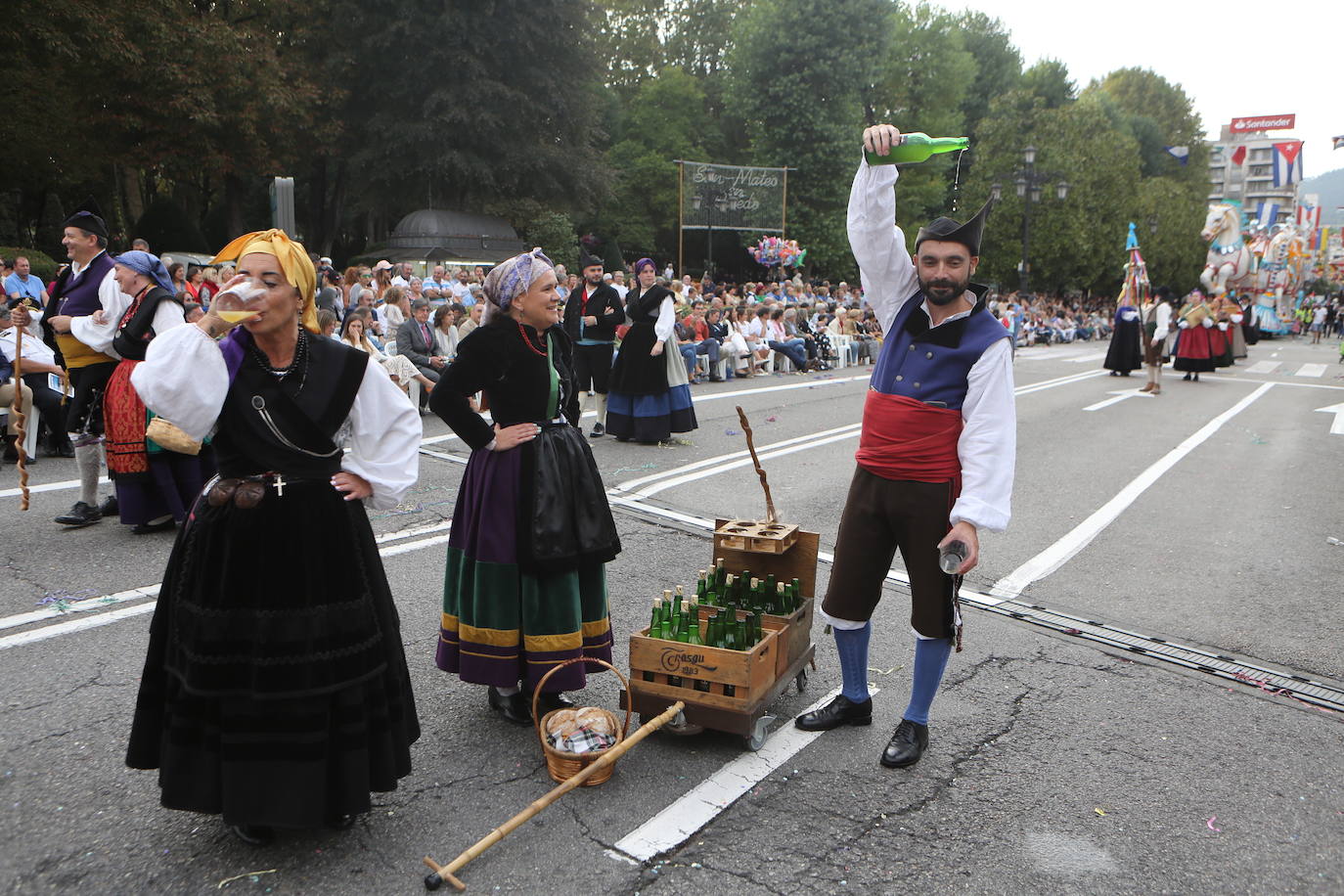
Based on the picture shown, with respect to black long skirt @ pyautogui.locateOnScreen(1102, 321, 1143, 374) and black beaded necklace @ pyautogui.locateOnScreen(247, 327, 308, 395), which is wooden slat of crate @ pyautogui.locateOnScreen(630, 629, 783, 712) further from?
black long skirt @ pyautogui.locateOnScreen(1102, 321, 1143, 374)

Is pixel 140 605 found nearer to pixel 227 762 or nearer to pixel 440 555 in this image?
pixel 440 555

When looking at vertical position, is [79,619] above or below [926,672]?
below

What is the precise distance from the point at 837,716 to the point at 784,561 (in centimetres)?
74

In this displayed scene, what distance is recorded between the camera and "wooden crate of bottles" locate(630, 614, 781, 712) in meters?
3.72

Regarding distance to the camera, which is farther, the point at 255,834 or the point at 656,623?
the point at 656,623

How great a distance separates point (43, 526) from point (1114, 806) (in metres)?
6.82

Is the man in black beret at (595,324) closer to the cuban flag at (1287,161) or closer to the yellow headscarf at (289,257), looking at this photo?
the yellow headscarf at (289,257)

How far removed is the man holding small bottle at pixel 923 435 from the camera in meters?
3.49

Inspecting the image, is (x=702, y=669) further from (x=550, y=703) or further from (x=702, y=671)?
(x=550, y=703)

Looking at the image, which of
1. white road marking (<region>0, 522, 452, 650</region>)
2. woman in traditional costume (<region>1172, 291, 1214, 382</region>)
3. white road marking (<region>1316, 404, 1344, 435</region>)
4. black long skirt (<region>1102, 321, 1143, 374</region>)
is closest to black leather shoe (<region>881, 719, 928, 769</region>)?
white road marking (<region>0, 522, 452, 650</region>)

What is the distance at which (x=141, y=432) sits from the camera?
645 centimetres

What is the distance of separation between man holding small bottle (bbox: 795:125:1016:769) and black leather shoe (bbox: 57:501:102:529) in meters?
5.55

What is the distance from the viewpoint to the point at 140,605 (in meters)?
5.25

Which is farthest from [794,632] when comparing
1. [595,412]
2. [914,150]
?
[595,412]
